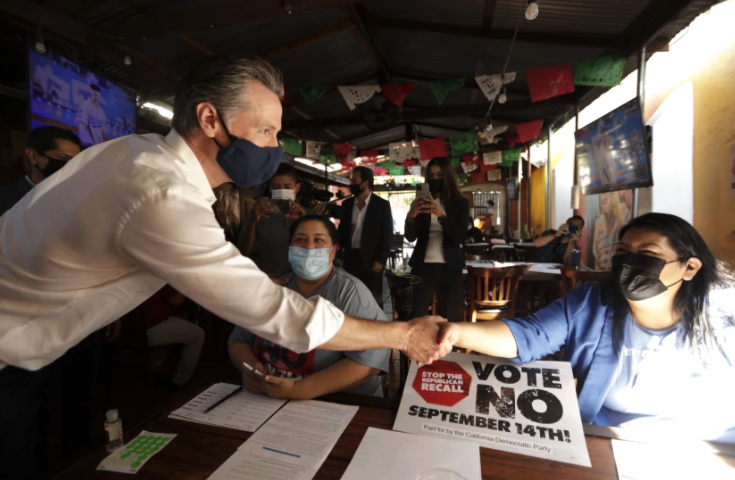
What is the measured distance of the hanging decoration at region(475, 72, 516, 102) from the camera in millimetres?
4207

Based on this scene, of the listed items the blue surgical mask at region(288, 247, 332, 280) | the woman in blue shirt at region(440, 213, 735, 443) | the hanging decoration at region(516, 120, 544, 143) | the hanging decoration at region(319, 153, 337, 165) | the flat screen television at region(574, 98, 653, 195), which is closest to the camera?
the woman in blue shirt at region(440, 213, 735, 443)

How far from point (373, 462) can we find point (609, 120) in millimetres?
4457

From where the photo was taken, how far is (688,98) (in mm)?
3193

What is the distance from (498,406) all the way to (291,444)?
0.54 m

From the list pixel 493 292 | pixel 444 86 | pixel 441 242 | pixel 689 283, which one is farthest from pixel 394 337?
pixel 444 86

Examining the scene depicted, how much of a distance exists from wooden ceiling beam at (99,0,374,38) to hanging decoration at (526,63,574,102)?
2452 millimetres

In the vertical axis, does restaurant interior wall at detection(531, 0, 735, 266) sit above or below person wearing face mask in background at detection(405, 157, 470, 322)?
above

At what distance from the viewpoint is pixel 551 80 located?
12.7 feet

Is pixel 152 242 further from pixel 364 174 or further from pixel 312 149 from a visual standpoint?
pixel 312 149

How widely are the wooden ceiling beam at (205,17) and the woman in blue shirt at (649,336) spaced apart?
8.17 feet


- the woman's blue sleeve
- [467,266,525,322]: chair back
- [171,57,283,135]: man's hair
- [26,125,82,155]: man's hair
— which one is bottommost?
[467,266,525,322]: chair back

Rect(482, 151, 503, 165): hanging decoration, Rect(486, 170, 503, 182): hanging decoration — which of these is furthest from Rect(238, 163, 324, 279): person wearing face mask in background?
Rect(486, 170, 503, 182): hanging decoration

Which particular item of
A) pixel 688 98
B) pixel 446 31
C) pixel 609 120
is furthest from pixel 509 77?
pixel 688 98

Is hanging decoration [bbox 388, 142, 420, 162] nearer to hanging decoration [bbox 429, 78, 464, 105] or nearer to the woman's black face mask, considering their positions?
hanging decoration [bbox 429, 78, 464, 105]
